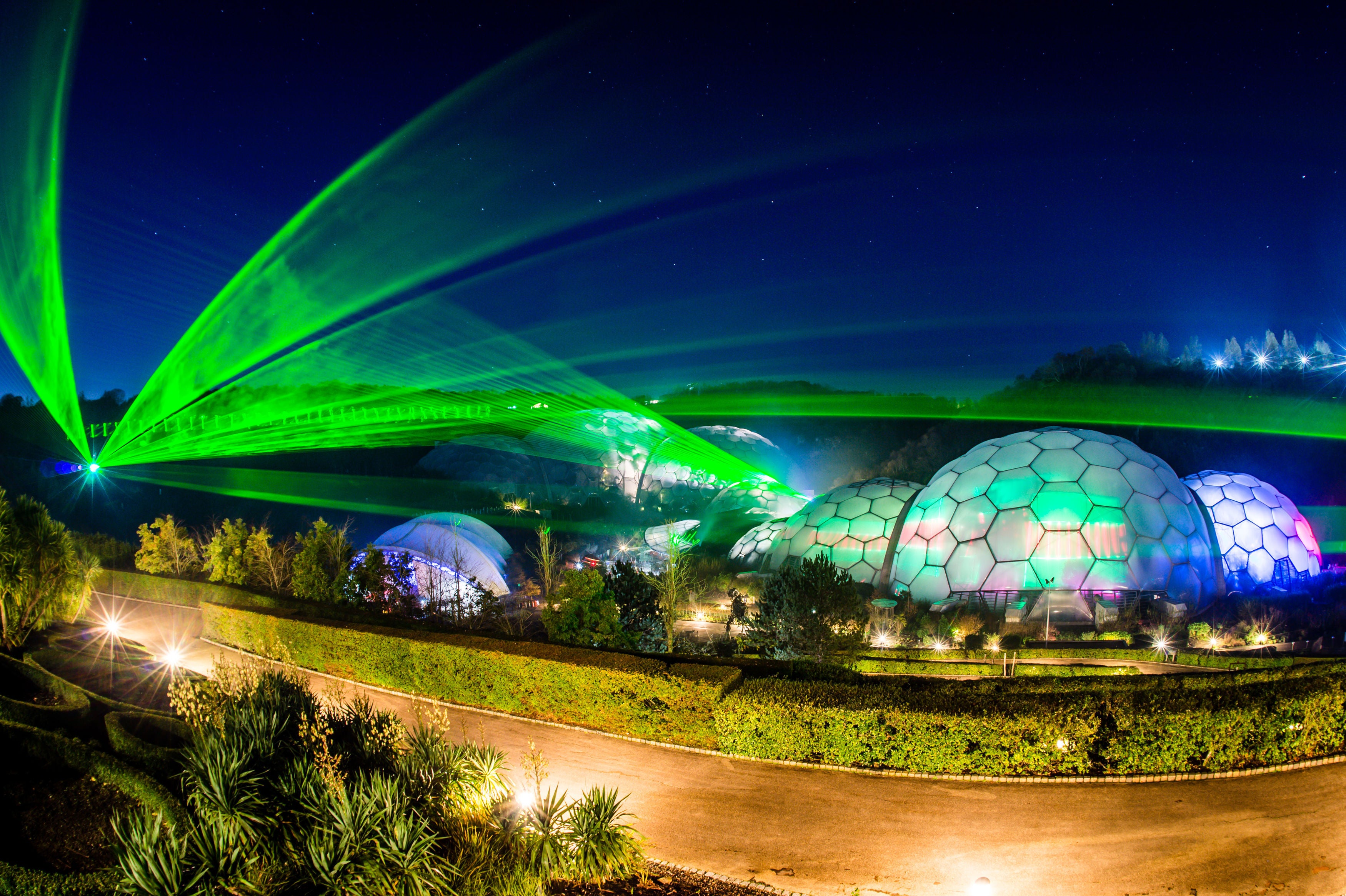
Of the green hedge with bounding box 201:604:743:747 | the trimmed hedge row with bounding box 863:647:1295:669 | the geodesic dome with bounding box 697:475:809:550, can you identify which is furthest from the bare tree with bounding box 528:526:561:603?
the geodesic dome with bounding box 697:475:809:550

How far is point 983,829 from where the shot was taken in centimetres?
702

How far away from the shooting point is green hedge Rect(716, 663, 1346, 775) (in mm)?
8023

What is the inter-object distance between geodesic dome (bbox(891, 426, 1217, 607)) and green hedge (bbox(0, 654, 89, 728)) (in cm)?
Result: 1866

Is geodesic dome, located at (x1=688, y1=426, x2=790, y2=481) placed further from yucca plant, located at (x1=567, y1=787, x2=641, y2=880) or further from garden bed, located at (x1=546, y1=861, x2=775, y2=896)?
yucca plant, located at (x1=567, y1=787, x2=641, y2=880)

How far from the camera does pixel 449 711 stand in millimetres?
11219

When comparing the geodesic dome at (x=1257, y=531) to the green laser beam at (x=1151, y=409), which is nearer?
the geodesic dome at (x=1257, y=531)

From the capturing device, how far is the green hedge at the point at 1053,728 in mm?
8023

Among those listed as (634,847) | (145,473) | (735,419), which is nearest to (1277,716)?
(634,847)

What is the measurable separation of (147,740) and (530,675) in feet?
16.0

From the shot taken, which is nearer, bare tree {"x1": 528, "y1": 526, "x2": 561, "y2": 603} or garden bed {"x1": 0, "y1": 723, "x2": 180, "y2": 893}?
garden bed {"x1": 0, "y1": 723, "x2": 180, "y2": 893}

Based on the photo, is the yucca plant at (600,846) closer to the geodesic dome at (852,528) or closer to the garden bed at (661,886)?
the garden bed at (661,886)

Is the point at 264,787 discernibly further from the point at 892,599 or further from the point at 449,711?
the point at 892,599

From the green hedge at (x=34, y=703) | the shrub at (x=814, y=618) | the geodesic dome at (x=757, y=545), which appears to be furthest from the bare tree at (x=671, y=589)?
the green hedge at (x=34, y=703)

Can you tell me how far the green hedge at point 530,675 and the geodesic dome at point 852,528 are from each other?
11.8 meters
